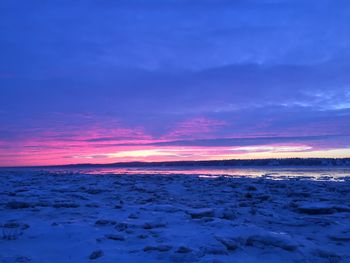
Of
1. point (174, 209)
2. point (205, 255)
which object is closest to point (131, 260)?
point (205, 255)

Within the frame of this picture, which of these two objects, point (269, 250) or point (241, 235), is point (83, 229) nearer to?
point (241, 235)

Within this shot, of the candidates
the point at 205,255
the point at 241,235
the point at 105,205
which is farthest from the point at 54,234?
the point at 105,205

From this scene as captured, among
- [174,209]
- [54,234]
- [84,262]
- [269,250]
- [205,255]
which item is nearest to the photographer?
[84,262]

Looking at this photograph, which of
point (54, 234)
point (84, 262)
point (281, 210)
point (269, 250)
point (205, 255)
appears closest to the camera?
point (84, 262)

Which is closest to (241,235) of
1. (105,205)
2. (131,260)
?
(131,260)

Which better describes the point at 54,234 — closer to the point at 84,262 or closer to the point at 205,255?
the point at 84,262

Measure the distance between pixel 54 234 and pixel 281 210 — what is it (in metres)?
6.00

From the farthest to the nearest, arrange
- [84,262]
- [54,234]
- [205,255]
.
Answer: [54,234] < [205,255] < [84,262]

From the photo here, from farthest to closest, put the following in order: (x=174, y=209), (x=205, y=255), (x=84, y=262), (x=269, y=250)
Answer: (x=174, y=209), (x=269, y=250), (x=205, y=255), (x=84, y=262)

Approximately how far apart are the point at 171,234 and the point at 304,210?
435 centimetres

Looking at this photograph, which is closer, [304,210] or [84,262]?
[84,262]

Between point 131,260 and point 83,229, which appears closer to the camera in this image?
point 131,260

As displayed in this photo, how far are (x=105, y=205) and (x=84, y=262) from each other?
17.7ft

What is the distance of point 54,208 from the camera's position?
357 inches
